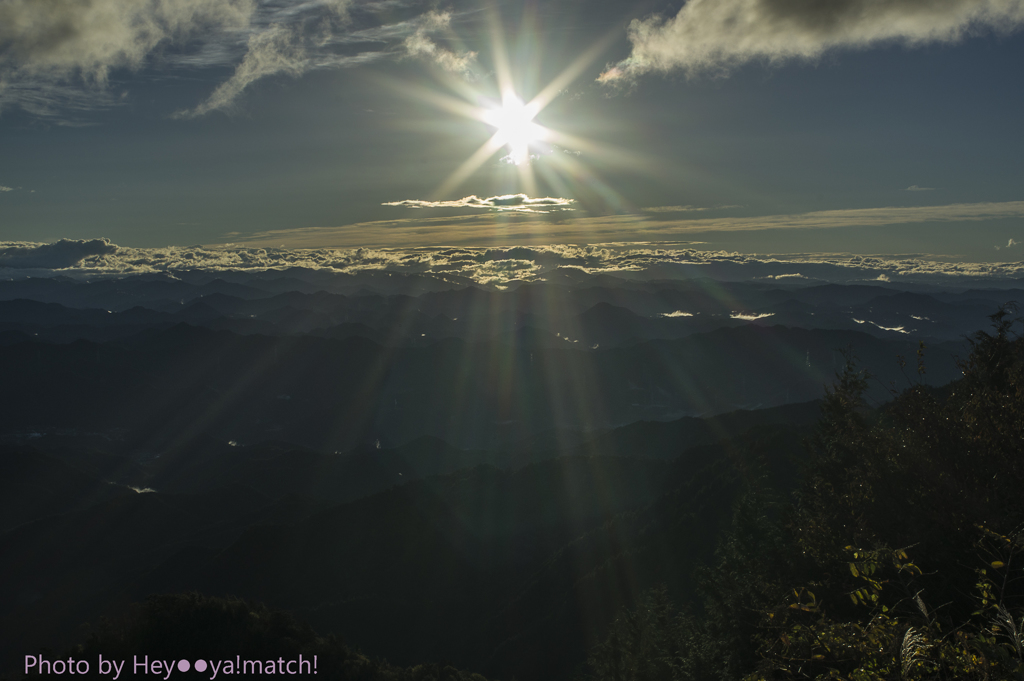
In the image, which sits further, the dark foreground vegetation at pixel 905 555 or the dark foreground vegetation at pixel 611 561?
the dark foreground vegetation at pixel 611 561

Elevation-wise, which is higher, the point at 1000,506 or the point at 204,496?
the point at 1000,506

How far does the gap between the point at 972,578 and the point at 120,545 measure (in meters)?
184

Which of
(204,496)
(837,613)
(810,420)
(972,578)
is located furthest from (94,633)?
(810,420)

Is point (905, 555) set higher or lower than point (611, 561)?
higher

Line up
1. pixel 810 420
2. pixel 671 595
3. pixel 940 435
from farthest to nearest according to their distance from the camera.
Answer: pixel 810 420, pixel 671 595, pixel 940 435

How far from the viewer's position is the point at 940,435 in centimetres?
1436

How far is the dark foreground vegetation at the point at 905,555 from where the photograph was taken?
652 centimetres

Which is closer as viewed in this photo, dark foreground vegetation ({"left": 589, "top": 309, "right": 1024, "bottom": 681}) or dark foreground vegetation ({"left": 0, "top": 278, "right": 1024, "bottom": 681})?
dark foreground vegetation ({"left": 589, "top": 309, "right": 1024, "bottom": 681})

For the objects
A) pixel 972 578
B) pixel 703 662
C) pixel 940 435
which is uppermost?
pixel 940 435

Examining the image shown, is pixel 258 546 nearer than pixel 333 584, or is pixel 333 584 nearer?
pixel 333 584

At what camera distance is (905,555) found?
24.1 ft

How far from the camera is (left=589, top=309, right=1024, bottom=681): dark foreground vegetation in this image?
652 centimetres

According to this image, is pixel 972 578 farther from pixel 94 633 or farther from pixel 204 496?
pixel 204 496

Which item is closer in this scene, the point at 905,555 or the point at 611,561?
the point at 905,555
